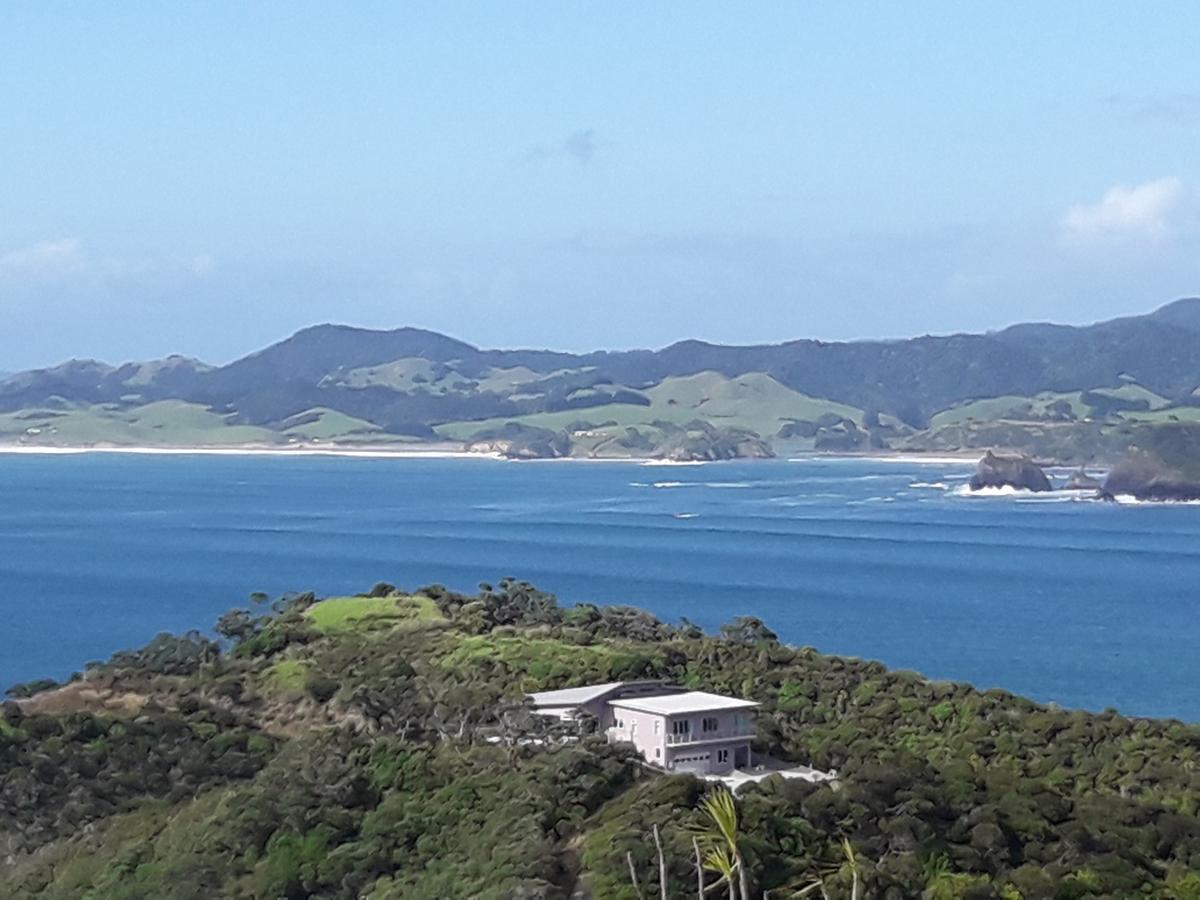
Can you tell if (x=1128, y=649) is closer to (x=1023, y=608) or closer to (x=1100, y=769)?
(x=1023, y=608)

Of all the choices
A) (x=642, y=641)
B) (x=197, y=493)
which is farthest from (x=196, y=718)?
(x=197, y=493)

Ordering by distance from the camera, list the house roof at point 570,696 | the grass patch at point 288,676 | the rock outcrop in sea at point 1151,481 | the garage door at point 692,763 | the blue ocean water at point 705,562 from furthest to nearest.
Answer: the rock outcrop in sea at point 1151,481, the blue ocean water at point 705,562, the grass patch at point 288,676, the house roof at point 570,696, the garage door at point 692,763

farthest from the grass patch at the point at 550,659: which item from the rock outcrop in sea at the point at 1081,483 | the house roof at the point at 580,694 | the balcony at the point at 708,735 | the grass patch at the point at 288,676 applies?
the rock outcrop in sea at the point at 1081,483

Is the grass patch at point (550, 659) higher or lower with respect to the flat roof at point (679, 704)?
lower

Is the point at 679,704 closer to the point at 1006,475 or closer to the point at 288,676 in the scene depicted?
the point at 288,676

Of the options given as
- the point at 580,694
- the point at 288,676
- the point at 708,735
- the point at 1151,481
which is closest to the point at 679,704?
the point at 708,735

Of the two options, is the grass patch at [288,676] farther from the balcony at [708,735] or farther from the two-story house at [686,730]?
the balcony at [708,735]
